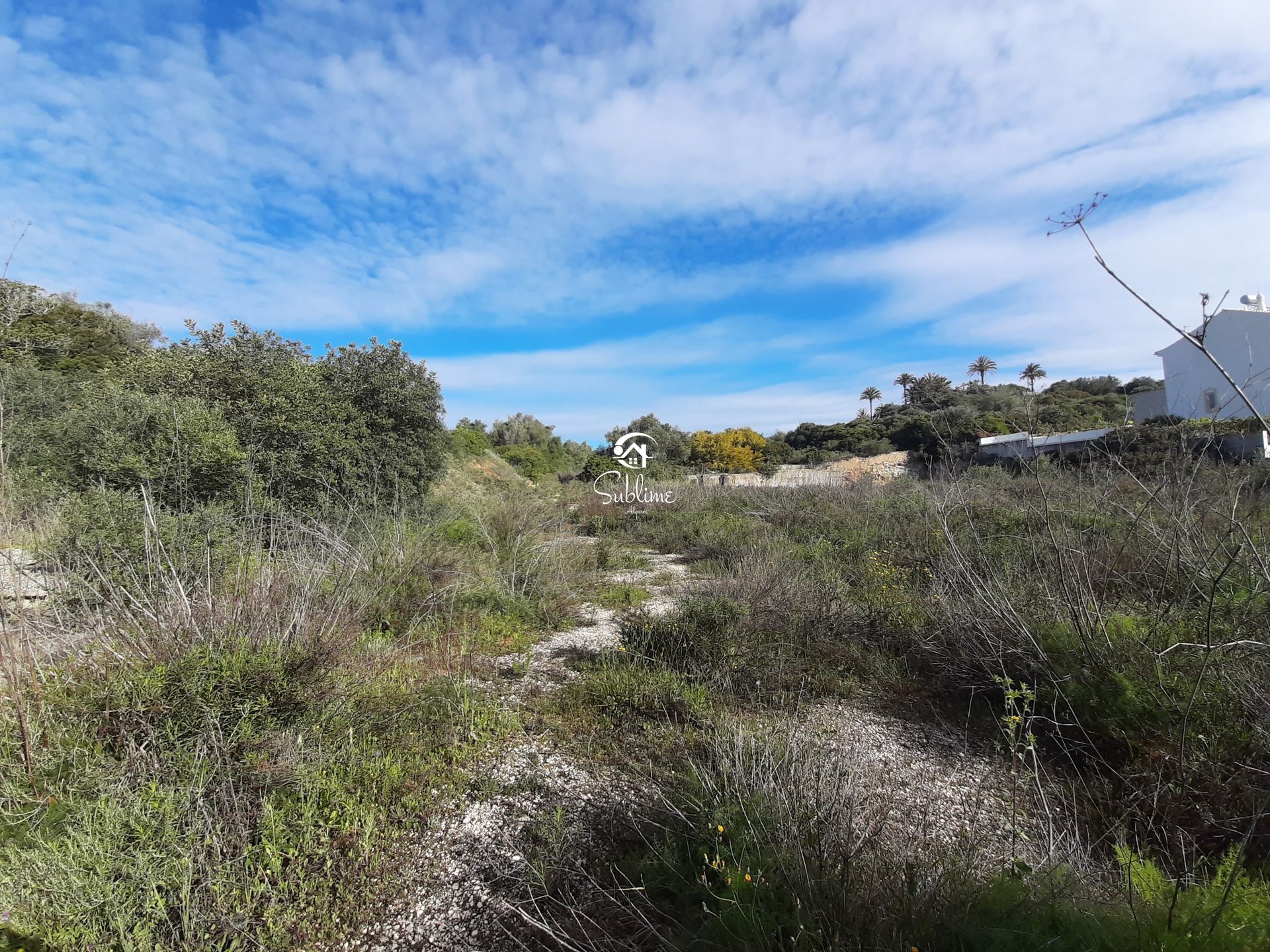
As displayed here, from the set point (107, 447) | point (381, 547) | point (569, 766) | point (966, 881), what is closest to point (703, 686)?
point (569, 766)

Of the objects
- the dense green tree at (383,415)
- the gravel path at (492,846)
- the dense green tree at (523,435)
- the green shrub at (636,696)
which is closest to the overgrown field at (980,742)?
the green shrub at (636,696)

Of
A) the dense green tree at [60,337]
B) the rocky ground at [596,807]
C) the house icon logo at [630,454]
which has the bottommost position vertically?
the rocky ground at [596,807]

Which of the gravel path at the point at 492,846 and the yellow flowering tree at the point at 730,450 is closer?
the gravel path at the point at 492,846

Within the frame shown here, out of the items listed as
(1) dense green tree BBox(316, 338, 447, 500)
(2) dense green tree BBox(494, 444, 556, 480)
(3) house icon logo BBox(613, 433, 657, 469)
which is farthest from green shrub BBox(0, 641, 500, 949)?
(2) dense green tree BBox(494, 444, 556, 480)

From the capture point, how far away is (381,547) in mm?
5375

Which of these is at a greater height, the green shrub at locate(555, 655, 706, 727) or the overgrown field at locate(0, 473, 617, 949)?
the overgrown field at locate(0, 473, 617, 949)

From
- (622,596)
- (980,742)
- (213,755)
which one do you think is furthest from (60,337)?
(980,742)

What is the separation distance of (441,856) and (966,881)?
6.31 feet

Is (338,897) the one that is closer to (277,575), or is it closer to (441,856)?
(441,856)

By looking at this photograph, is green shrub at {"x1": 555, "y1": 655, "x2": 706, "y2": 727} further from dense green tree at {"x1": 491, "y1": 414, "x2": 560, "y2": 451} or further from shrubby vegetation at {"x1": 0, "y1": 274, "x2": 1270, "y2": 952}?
dense green tree at {"x1": 491, "y1": 414, "x2": 560, "y2": 451}

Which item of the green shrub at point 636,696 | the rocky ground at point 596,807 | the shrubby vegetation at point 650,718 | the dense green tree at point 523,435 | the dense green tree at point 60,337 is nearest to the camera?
the shrubby vegetation at point 650,718

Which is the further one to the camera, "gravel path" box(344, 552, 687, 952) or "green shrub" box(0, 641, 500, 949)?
"gravel path" box(344, 552, 687, 952)

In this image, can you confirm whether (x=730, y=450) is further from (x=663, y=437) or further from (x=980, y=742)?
(x=980, y=742)

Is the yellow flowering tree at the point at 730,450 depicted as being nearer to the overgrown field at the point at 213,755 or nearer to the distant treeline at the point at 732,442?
the distant treeline at the point at 732,442
